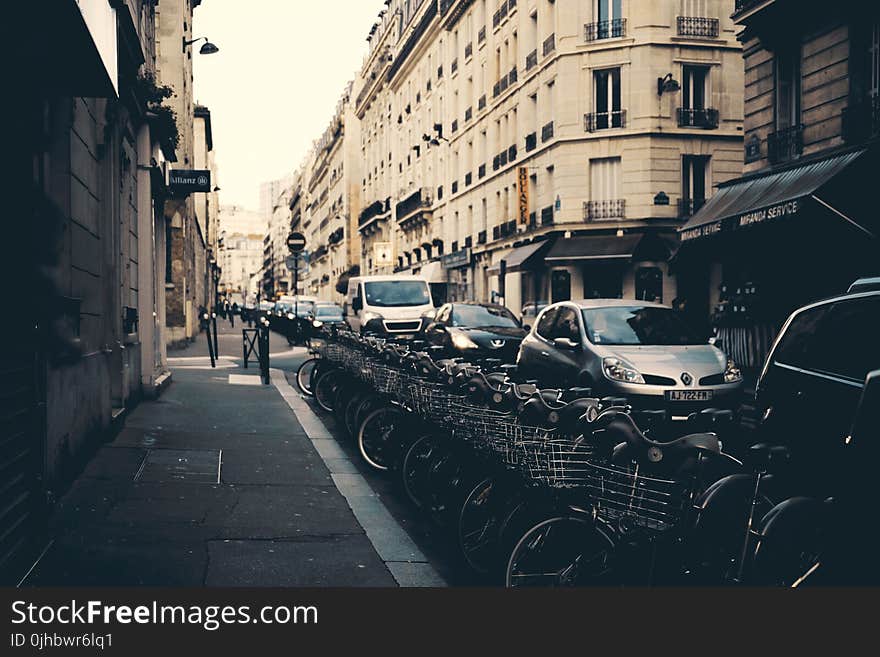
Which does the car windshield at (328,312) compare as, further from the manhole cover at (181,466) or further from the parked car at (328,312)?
the manhole cover at (181,466)

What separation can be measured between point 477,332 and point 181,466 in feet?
34.4

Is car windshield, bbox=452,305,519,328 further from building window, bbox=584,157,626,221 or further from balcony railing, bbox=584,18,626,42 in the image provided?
balcony railing, bbox=584,18,626,42

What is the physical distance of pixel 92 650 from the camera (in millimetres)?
3467

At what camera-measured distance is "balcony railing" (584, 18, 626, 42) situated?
35562 mm

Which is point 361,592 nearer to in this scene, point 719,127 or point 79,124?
point 79,124

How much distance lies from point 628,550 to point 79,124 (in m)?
6.03

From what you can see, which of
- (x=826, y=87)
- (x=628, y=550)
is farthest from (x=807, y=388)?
(x=826, y=87)

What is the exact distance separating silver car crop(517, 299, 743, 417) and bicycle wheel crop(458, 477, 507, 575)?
5.78 metres

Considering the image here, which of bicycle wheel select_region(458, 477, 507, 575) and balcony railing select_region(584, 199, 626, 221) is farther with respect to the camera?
balcony railing select_region(584, 199, 626, 221)

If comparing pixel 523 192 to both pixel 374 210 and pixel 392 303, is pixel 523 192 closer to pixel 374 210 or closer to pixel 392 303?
pixel 392 303

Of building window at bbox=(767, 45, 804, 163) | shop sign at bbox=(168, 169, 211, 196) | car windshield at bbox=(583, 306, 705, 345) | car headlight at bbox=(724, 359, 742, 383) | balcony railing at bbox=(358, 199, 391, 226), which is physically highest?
balcony railing at bbox=(358, 199, 391, 226)

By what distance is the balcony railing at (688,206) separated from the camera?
115 ft

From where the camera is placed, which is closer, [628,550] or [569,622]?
[569,622]

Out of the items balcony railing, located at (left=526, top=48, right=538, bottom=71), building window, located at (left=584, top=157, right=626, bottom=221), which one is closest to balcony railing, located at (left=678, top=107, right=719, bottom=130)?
building window, located at (left=584, top=157, right=626, bottom=221)
